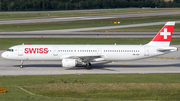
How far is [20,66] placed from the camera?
41.2 meters

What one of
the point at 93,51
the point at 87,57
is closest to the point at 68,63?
the point at 87,57

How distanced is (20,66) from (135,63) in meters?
20.1

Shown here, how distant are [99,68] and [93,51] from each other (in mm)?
3156

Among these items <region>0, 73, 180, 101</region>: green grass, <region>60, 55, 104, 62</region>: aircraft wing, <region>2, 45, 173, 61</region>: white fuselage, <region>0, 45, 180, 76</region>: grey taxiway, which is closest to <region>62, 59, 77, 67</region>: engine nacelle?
<region>0, 45, 180, 76</region>: grey taxiway

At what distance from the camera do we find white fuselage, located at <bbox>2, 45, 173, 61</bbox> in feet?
130

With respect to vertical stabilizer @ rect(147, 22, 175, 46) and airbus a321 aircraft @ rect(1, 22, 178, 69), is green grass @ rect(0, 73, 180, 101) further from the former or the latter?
vertical stabilizer @ rect(147, 22, 175, 46)

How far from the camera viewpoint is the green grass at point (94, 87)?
25281 millimetres

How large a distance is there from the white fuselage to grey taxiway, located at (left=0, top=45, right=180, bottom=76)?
6.21ft

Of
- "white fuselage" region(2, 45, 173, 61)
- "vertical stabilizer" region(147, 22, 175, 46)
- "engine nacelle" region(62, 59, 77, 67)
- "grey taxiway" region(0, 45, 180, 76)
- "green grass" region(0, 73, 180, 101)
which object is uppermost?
"vertical stabilizer" region(147, 22, 175, 46)

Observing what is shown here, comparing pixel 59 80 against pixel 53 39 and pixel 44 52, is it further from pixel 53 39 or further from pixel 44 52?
pixel 53 39

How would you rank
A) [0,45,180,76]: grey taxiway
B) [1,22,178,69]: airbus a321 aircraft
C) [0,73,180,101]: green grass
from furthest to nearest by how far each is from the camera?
[1,22,178,69]: airbus a321 aircraft, [0,45,180,76]: grey taxiway, [0,73,180,101]: green grass

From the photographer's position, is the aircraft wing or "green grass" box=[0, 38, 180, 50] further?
"green grass" box=[0, 38, 180, 50]

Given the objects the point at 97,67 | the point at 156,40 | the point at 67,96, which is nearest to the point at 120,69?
the point at 97,67

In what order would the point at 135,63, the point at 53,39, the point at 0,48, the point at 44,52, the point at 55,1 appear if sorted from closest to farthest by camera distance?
the point at 44,52, the point at 135,63, the point at 0,48, the point at 53,39, the point at 55,1
